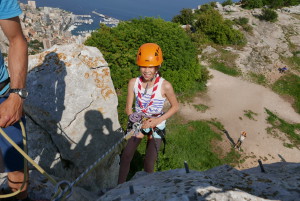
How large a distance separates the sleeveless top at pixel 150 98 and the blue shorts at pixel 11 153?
7.71 ft

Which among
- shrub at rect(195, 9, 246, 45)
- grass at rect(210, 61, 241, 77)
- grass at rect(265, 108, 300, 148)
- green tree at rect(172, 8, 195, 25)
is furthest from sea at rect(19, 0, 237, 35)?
grass at rect(265, 108, 300, 148)

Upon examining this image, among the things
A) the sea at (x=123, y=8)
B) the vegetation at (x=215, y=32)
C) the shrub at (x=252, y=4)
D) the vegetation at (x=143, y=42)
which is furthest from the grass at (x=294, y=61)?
the sea at (x=123, y=8)

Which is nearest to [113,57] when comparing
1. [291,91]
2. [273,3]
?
[291,91]

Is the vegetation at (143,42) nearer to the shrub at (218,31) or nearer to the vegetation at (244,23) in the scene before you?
the shrub at (218,31)

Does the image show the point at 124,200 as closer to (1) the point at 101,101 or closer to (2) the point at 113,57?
(1) the point at 101,101

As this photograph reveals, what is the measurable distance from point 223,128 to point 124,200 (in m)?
17.1

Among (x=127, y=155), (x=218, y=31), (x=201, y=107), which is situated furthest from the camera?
(x=218, y=31)

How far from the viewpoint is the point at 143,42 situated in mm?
21406

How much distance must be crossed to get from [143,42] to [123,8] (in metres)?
157

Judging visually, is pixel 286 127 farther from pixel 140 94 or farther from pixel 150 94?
pixel 140 94

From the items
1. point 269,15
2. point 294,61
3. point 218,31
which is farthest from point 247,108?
point 269,15

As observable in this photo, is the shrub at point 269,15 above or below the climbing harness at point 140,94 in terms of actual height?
above

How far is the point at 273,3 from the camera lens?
167 ft

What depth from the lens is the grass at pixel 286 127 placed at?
1750 cm
